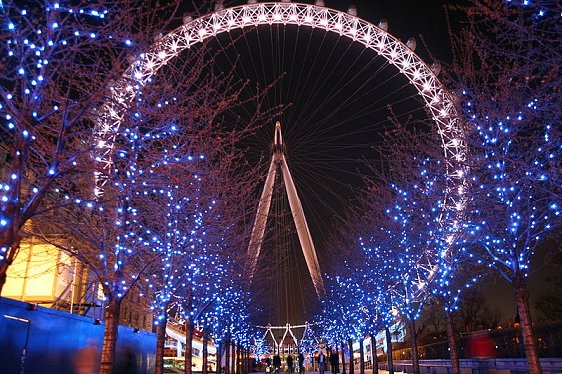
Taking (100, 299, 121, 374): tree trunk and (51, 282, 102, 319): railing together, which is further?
(51, 282, 102, 319): railing

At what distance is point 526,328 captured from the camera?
44.2ft

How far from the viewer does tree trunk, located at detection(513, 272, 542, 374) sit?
1313cm

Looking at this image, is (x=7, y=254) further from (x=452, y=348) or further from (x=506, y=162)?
(x=452, y=348)

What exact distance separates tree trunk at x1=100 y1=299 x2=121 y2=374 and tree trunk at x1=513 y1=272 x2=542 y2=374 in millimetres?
10248

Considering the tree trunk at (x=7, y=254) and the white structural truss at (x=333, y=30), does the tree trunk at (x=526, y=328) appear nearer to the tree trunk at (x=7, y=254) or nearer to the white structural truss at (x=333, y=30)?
the tree trunk at (x=7, y=254)

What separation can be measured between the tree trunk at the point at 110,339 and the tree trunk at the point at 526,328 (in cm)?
1025

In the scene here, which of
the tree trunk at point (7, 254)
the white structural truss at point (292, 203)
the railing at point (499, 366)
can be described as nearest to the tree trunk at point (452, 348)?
the railing at point (499, 366)

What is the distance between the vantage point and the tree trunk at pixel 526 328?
517 inches

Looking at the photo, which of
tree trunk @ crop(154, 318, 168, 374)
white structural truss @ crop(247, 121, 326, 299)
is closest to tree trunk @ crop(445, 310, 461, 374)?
tree trunk @ crop(154, 318, 168, 374)

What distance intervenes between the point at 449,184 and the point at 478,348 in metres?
4.98

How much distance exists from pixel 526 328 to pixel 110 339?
10.4 meters

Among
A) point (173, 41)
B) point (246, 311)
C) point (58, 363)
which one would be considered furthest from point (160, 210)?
Answer: point (246, 311)

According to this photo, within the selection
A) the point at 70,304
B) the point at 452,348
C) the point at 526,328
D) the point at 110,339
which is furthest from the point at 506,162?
the point at 70,304

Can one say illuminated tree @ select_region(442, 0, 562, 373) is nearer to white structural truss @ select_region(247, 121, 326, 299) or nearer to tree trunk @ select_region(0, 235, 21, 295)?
tree trunk @ select_region(0, 235, 21, 295)
